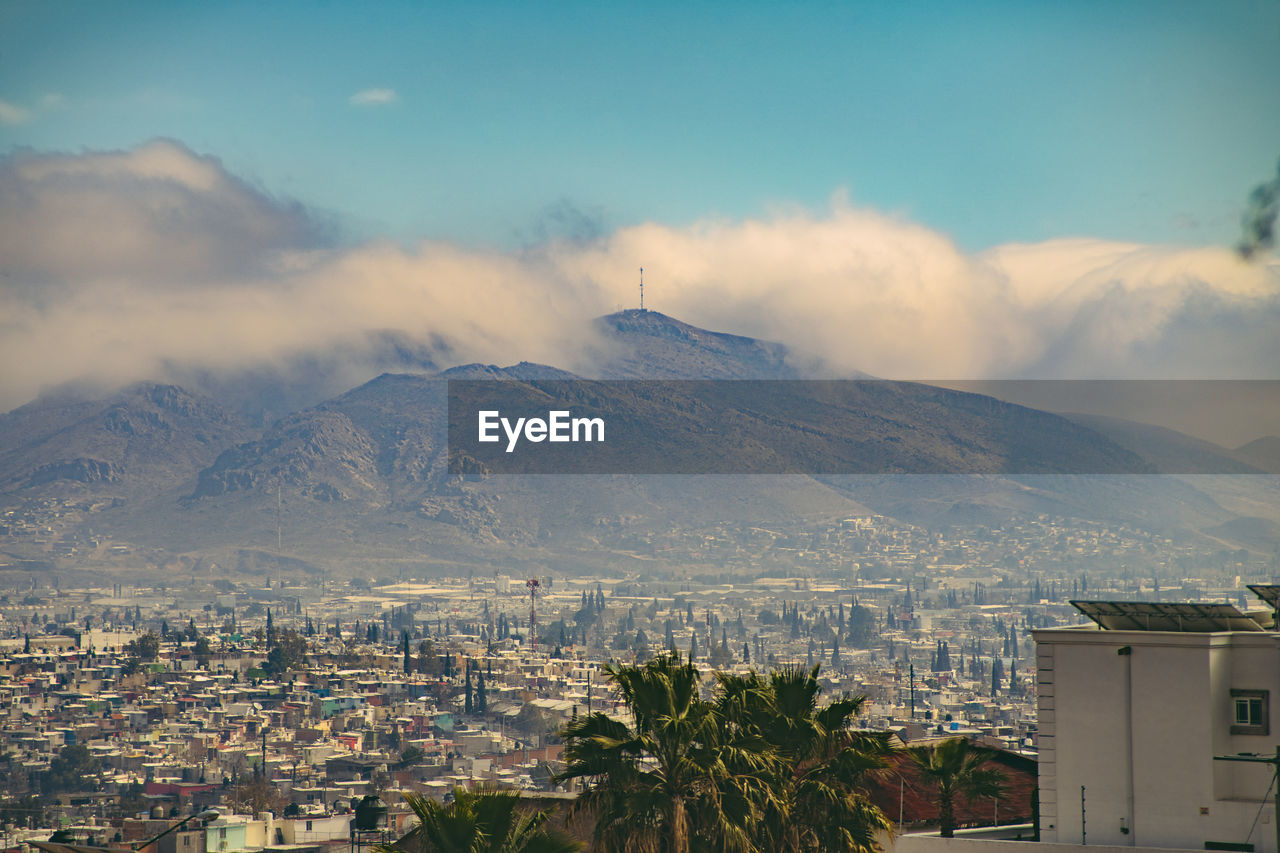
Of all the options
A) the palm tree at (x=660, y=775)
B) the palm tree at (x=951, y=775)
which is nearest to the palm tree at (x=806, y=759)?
the palm tree at (x=660, y=775)

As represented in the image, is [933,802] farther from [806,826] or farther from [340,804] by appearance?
[340,804]

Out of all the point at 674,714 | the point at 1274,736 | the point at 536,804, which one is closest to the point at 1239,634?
the point at 1274,736

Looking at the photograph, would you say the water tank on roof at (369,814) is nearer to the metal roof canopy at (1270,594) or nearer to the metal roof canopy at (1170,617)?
the metal roof canopy at (1170,617)

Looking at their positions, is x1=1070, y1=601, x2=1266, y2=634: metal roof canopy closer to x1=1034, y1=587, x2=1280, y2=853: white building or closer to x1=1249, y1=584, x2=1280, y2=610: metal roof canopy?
x1=1034, y1=587, x2=1280, y2=853: white building

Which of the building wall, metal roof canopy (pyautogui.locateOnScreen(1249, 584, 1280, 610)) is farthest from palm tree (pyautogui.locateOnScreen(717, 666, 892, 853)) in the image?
metal roof canopy (pyautogui.locateOnScreen(1249, 584, 1280, 610))

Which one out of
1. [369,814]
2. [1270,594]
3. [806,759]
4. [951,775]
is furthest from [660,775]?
[1270,594]

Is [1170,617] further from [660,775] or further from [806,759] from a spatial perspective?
[660,775]
